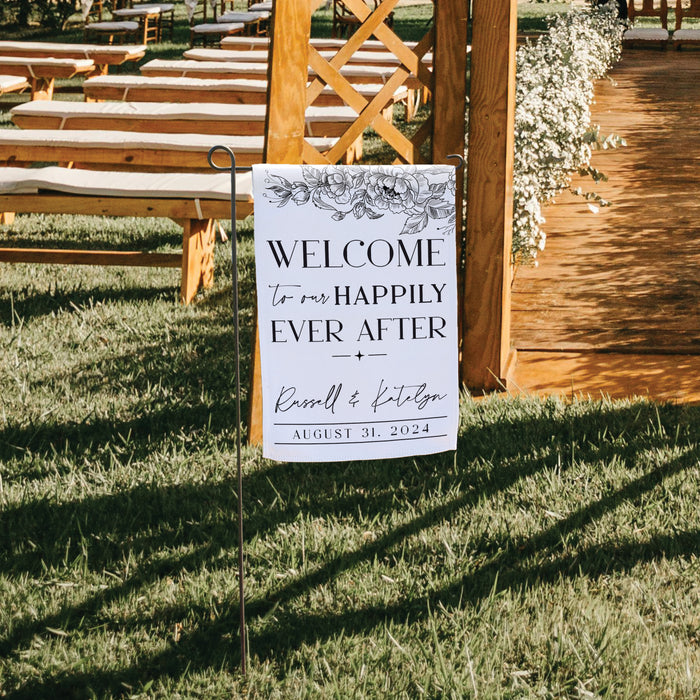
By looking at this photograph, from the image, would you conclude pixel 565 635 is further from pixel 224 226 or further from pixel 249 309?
pixel 224 226

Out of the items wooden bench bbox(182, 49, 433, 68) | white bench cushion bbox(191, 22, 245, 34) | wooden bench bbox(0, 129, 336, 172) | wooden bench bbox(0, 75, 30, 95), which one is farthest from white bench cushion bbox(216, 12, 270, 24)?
wooden bench bbox(0, 129, 336, 172)

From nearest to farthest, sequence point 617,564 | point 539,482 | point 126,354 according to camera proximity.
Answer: point 617,564 → point 539,482 → point 126,354

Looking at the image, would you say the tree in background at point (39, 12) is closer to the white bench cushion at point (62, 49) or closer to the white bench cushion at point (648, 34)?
the white bench cushion at point (62, 49)

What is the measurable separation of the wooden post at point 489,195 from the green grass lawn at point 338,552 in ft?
0.72

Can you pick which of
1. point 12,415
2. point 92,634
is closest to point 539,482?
point 92,634

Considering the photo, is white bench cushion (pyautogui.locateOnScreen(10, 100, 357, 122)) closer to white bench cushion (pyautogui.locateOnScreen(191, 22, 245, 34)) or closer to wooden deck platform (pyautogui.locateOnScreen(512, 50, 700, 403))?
wooden deck platform (pyautogui.locateOnScreen(512, 50, 700, 403))

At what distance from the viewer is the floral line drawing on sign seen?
2.43m

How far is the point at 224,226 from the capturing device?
6.77 meters

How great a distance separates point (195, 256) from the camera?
5.21 meters

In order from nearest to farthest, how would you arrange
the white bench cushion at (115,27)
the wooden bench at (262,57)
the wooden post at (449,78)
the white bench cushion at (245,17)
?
1. the wooden post at (449,78)
2. the wooden bench at (262,57)
3. the white bench cushion at (245,17)
4. the white bench cushion at (115,27)

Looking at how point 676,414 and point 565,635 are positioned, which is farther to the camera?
point 676,414

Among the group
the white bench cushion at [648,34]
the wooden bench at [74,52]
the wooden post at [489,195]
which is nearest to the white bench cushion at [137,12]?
the wooden bench at [74,52]

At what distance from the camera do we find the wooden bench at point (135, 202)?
16.6 feet

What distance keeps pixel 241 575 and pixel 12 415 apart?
1.77m
